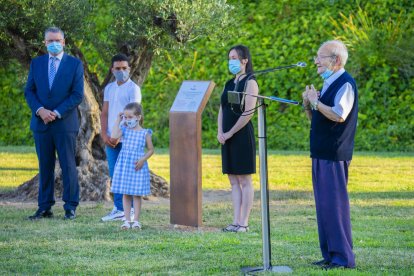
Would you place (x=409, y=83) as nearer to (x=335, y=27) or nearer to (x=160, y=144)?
(x=335, y=27)

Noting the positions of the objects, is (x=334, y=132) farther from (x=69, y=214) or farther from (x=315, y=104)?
(x=69, y=214)

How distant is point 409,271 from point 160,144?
13369 mm

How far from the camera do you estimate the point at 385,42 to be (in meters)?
20.0

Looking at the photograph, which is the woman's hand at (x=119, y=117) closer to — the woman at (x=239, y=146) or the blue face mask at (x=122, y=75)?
the blue face mask at (x=122, y=75)

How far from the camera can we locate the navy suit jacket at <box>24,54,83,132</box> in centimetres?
1080

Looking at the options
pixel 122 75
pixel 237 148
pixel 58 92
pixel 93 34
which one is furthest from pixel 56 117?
pixel 93 34

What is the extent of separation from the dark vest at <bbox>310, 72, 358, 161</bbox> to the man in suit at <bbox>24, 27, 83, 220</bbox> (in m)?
4.04

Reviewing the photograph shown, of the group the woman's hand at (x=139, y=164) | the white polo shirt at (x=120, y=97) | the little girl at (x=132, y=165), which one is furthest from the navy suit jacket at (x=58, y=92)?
the woman's hand at (x=139, y=164)

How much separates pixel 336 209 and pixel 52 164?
444 centimetres

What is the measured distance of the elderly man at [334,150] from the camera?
7.42 m

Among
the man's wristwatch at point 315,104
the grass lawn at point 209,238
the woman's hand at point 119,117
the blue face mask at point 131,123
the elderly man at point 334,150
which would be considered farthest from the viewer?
the woman's hand at point 119,117

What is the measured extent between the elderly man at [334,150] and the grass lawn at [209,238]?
255mm

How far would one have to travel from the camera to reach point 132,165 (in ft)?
33.3

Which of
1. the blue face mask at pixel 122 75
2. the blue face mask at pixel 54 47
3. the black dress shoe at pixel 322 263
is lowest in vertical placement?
the black dress shoe at pixel 322 263
